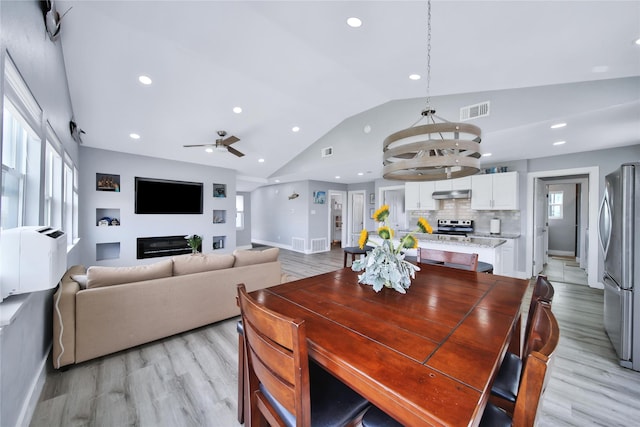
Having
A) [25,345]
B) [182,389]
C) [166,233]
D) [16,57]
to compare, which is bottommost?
[182,389]

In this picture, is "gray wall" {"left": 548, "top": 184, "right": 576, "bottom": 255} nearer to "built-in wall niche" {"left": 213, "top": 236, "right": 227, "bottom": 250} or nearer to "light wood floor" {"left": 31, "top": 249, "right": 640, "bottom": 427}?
"light wood floor" {"left": 31, "top": 249, "right": 640, "bottom": 427}

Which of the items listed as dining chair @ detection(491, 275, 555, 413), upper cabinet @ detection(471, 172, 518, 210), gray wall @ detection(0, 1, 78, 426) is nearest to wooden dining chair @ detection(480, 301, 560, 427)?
dining chair @ detection(491, 275, 555, 413)

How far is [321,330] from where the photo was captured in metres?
1.03

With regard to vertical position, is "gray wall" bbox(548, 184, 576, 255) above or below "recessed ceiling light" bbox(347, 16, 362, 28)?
below

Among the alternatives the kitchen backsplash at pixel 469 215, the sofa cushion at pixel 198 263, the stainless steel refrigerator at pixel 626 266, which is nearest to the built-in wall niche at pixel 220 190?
the sofa cushion at pixel 198 263

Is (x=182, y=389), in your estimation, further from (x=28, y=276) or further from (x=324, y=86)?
(x=324, y=86)

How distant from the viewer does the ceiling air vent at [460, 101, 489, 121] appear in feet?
10.8

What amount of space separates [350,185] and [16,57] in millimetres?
7784

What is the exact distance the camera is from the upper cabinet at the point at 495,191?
4.68m

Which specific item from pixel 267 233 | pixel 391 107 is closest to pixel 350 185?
pixel 267 233

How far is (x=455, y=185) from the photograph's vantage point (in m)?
5.30

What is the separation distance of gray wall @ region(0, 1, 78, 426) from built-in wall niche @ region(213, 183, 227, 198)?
4211mm

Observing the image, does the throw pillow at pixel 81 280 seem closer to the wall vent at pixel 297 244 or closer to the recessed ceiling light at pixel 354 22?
the recessed ceiling light at pixel 354 22

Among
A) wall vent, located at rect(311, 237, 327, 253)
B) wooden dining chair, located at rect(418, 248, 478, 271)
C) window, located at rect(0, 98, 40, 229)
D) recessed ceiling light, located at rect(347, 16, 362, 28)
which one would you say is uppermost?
recessed ceiling light, located at rect(347, 16, 362, 28)
